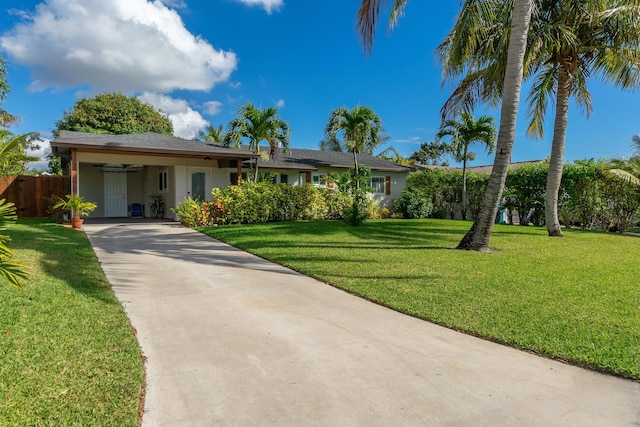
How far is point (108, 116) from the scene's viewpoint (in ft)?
96.2

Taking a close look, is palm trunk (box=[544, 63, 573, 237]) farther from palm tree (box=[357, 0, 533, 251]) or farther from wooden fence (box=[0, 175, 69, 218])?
wooden fence (box=[0, 175, 69, 218])

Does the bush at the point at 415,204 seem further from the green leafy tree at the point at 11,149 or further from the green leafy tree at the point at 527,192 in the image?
the green leafy tree at the point at 11,149

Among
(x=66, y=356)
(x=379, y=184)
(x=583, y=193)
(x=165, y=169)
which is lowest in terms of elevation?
(x=66, y=356)

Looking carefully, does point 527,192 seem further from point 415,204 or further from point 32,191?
point 32,191

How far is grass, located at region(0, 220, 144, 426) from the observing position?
7.93 feet

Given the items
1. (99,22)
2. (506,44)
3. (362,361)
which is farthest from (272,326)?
(99,22)

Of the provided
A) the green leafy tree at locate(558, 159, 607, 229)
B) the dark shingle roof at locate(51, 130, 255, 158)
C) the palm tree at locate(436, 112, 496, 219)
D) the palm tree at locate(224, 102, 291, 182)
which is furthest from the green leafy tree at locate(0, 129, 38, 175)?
the green leafy tree at locate(558, 159, 607, 229)

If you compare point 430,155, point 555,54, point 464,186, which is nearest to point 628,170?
point 555,54

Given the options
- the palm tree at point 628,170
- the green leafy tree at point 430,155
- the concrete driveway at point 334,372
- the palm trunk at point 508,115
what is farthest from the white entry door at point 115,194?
the green leafy tree at point 430,155

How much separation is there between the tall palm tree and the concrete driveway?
8399 millimetres

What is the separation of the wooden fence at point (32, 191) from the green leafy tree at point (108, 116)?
41.6 feet

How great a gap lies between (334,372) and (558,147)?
461 inches

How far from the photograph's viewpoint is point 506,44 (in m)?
10.3

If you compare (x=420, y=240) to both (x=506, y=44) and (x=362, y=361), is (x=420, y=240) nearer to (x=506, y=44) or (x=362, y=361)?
(x=506, y=44)
